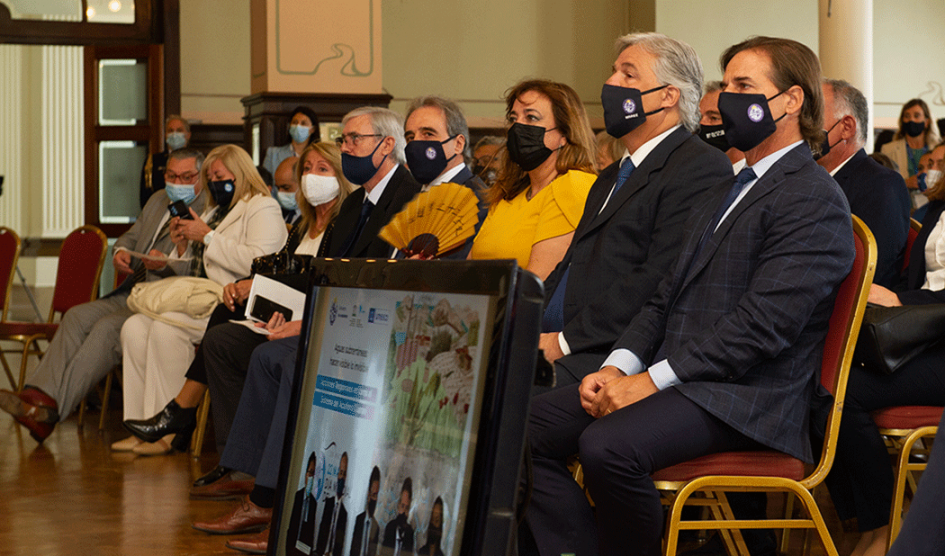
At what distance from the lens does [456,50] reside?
35.2 feet

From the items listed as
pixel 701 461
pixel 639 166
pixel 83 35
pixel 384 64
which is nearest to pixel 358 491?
pixel 701 461

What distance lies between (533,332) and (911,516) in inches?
13.6

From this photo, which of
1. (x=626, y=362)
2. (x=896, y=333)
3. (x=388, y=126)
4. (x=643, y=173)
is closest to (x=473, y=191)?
(x=388, y=126)

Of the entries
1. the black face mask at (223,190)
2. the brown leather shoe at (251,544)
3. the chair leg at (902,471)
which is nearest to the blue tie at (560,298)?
the chair leg at (902,471)

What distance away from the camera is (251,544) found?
2840 millimetres

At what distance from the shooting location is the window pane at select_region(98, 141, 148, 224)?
27.8ft

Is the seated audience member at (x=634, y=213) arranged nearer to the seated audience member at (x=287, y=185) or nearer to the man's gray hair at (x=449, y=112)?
the man's gray hair at (x=449, y=112)

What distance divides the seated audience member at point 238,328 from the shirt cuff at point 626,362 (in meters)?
1.69

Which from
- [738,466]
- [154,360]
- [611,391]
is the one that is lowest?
[154,360]

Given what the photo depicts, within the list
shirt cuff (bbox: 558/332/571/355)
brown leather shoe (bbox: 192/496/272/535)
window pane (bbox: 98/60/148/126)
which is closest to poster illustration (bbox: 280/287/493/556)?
shirt cuff (bbox: 558/332/571/355)

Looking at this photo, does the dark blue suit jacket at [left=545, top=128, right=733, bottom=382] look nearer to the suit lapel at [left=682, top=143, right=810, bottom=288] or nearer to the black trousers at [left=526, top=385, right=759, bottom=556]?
the suit lapel at [left=682, top=143, right=810, bottom=288]

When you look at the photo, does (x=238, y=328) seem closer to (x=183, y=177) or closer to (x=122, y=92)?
A: (x=183, y=177)

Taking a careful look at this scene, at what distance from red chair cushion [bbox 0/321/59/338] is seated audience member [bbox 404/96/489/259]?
2834 mm

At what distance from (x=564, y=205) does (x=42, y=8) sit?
776 centimetres
